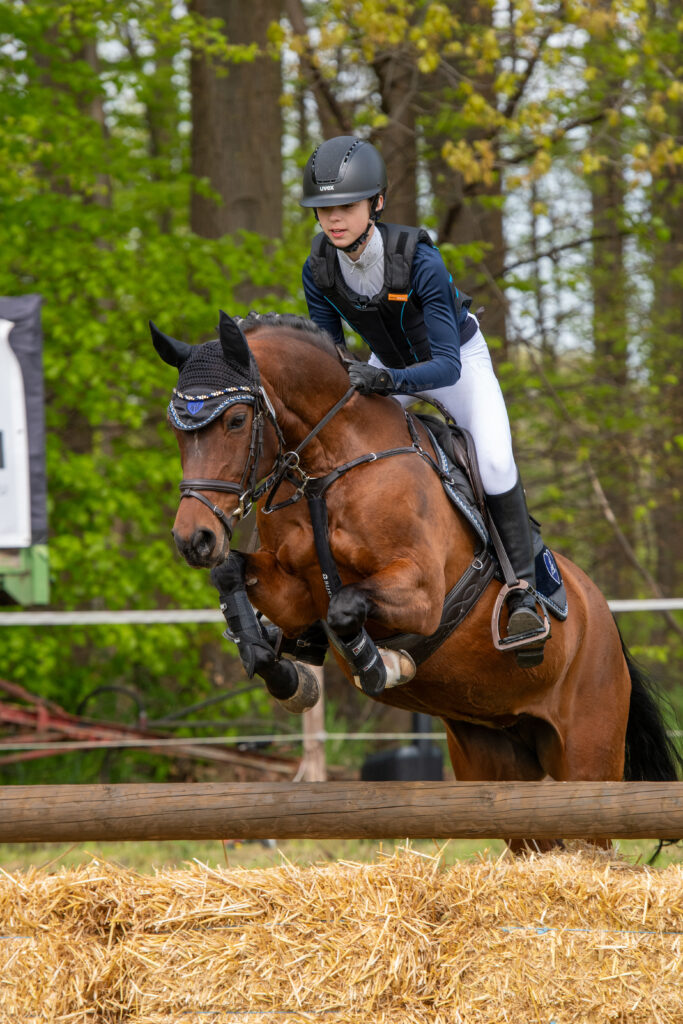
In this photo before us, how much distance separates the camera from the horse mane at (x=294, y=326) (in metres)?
3.63

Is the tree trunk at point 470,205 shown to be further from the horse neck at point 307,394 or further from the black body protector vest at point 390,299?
the horse neck at point 307,394

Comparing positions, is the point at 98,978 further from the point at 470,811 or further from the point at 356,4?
the point at 356,4

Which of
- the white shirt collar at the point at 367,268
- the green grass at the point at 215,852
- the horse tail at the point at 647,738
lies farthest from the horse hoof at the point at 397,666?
the green grass at the point at 215,852

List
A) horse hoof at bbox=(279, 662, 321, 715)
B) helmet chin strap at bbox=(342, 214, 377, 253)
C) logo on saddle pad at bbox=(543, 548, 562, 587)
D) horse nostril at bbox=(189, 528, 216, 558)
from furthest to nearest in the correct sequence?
logo on saddle pad at bbox=(543, 548, 562, 587)
horse hoof at bbox=(279, 662, 321, 715)
helmet chin strap at bbox=(342, 214, 377, 253)
horse nostril at bbox=(189, 528, 216, 558)

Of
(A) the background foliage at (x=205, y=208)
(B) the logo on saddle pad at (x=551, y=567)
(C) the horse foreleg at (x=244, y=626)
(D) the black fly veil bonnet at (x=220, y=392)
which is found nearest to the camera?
(D) the black fly veil bonnet at (x=220, y=392)

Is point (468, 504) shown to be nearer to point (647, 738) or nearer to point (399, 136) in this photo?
point (647, 738)

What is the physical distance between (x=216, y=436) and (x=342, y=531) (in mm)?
539

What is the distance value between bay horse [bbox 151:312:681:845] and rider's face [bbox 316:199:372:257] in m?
0.32

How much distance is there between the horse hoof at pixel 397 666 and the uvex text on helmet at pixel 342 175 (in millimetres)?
1443

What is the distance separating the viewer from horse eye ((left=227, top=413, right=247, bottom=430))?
3.21m

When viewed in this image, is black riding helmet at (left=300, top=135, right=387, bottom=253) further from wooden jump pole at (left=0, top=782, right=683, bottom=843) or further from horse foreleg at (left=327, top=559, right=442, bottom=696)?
wooden jump pole at (left=0, top=782, right=683, bottom=843)

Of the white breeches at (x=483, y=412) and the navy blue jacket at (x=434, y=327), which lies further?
the white breeches at (x=483, y=412)

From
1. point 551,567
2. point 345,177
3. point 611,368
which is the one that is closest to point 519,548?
point 551,567

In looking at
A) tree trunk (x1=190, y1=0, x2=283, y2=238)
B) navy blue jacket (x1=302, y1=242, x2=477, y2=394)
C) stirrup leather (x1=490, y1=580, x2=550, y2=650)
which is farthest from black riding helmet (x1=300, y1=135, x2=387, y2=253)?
tree trunk (x1=190, y1=0, x2=283, y2=238)
